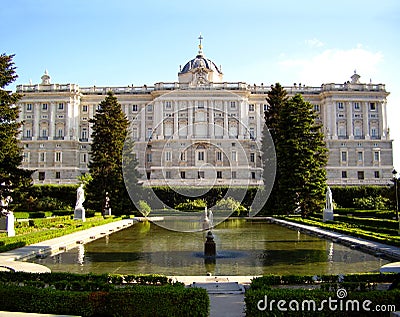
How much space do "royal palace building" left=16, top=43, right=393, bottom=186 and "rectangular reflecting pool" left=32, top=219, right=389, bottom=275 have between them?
44.1 meters

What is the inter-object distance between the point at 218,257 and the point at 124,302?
24.8ft

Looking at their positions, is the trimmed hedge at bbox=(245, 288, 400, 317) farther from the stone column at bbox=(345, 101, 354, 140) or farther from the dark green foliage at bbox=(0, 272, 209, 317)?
the stone column at bbox=(345, 101, 354, 140)

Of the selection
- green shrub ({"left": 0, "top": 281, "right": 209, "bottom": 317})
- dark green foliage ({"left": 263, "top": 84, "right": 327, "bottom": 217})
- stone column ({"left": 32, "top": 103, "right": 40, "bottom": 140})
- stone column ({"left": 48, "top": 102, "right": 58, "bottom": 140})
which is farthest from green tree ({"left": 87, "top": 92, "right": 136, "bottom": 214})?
stone column ({"left": 32, "top": 103, "right": 40, "bottom": 140})

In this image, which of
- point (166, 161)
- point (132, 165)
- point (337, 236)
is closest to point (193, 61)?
point (166, 161)

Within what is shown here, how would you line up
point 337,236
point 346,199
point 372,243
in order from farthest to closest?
1. point 346,199
2. point 337,236
3. point 372,243

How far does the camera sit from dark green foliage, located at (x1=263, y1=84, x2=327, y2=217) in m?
30.9

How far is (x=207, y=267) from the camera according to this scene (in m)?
12.7

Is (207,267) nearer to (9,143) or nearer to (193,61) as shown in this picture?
(9,143)

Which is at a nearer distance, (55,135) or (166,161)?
(166,161)

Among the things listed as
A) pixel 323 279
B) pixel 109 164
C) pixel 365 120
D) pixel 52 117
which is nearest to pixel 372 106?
pixel 365 120

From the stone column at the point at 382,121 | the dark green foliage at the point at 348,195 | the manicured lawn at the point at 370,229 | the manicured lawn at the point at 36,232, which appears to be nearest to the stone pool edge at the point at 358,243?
the manicured lawn at the point at 370,229

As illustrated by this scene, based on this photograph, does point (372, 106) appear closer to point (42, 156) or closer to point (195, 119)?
point (195, 119)

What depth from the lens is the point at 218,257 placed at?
1452 cm

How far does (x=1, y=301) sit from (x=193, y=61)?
6933cm
